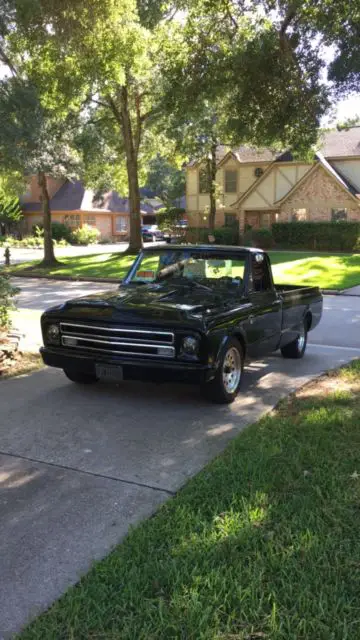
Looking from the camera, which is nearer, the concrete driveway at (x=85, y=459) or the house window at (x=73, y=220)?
the concrete driveway at (x=85, y=459)

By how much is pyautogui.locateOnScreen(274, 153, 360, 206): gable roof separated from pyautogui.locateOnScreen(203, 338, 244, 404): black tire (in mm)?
32459

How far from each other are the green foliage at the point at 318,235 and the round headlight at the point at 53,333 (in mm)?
28529

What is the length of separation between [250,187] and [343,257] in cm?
1402

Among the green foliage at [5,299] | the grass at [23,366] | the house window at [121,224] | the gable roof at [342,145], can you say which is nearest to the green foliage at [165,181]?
the house window at [121,224]

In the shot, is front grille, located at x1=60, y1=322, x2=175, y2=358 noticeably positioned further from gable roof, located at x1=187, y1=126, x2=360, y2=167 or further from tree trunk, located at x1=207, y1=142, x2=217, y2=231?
gable roof, located at x1=187, y1=126, x2=360, y2=167

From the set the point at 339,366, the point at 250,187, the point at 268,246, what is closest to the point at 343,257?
the point at 268,246

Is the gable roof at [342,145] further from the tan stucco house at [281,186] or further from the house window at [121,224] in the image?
the house window at [121,224]

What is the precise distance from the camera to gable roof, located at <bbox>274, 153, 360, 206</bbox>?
35906 millimetres

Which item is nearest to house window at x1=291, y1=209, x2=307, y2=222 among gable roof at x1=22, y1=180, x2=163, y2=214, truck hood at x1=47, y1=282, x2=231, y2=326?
gable roof at x1=22, y1=180, x2=163, y2=214

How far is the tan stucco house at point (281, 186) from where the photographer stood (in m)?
36.6

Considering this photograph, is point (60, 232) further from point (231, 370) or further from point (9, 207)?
point (231, 370)

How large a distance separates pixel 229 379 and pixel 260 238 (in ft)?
99.6

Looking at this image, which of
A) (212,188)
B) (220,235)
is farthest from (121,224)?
(220,235)

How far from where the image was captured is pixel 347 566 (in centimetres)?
284
